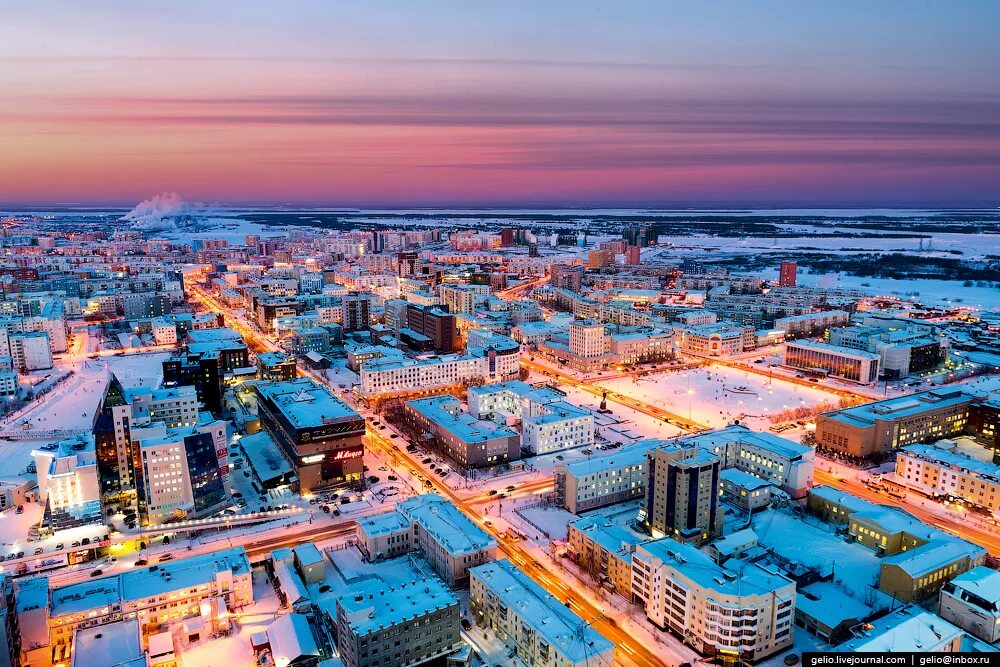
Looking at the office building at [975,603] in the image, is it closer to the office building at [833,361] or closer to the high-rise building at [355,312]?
the office building at [833,361]

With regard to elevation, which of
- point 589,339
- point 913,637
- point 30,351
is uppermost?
point 589,339

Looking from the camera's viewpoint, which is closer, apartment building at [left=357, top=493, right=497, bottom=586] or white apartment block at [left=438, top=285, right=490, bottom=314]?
apartment building at [left=357, top=493, right=497, bottom=586]

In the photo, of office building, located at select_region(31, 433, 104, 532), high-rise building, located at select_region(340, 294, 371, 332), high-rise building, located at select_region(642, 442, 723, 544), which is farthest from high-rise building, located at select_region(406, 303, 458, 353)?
high-rise building, located at select_region(642, 442, 723, 544)

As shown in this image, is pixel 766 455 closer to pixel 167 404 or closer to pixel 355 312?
pixel 167 404

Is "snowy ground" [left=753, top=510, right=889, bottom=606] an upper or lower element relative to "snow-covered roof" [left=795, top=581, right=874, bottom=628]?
lower

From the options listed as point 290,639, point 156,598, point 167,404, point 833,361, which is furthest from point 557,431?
point 833,361

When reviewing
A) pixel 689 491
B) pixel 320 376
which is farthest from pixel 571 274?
pixel 689 491

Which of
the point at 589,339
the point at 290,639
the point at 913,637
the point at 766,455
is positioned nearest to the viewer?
the point at 913,637

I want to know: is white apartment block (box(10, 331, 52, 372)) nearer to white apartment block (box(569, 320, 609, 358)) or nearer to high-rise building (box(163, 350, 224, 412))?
high-rise building (box(163, 350, 224, 412))
